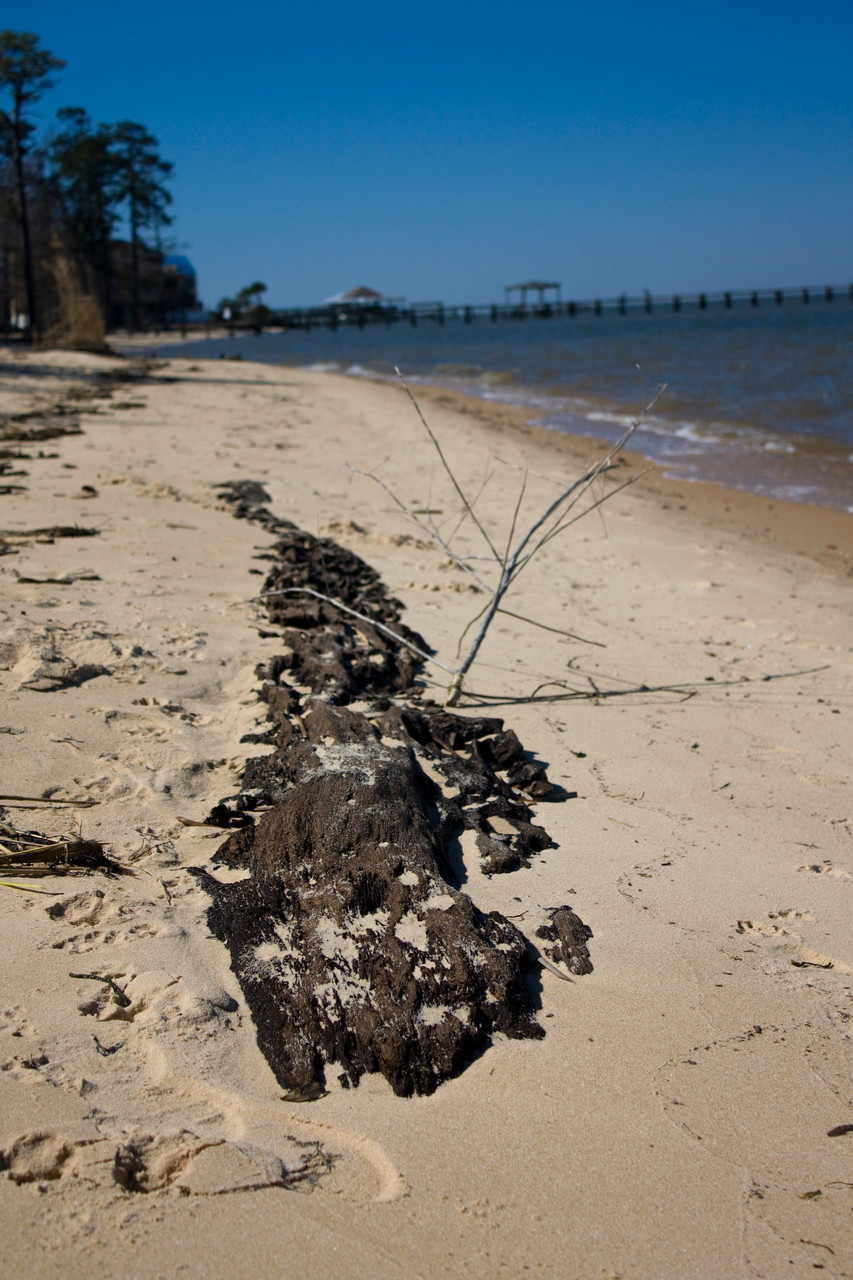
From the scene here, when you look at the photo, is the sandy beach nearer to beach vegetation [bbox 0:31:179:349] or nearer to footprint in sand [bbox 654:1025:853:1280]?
footprint in sand [bbox 654:1025:853:1280]

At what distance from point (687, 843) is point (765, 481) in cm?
719

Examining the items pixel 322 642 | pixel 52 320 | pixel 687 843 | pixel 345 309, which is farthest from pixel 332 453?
pixel 345 309

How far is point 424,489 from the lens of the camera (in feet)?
23.2

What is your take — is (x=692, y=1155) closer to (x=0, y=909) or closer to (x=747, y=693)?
(x=0, y=909)

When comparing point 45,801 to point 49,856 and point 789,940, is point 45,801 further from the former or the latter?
point 789,940

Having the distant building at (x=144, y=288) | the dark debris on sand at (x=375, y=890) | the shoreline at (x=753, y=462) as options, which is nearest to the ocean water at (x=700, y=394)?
the shoreline at (x=753, y=462)

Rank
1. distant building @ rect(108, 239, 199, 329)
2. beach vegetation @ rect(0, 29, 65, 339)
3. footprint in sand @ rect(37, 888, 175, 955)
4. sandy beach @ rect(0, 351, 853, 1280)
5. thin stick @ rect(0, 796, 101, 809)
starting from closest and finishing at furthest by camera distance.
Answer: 1. sandy beach @ rect(0, 351, 853, 1280)
2. footprint in sand @ rect(37, 888, 175, 955)
3. thin stick @ rect(0, 796, 101, 809)
4. beach vegetation @ rect(0, 29, 65, 339)
5. distant building @ rect(108, 239, 199, 329)

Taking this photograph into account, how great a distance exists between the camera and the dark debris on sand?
65.4 inches

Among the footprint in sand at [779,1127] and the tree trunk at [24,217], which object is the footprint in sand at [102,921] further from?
the tree trunk at [24,217]

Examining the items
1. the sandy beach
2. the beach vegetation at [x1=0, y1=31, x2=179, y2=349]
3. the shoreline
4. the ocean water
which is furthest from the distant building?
the sandy beach

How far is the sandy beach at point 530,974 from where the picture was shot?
130 centimetres

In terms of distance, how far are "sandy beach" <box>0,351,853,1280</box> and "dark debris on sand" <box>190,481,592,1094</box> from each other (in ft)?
0.18

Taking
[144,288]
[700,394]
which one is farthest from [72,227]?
[700,394]

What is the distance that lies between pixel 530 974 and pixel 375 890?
386 millimetres
